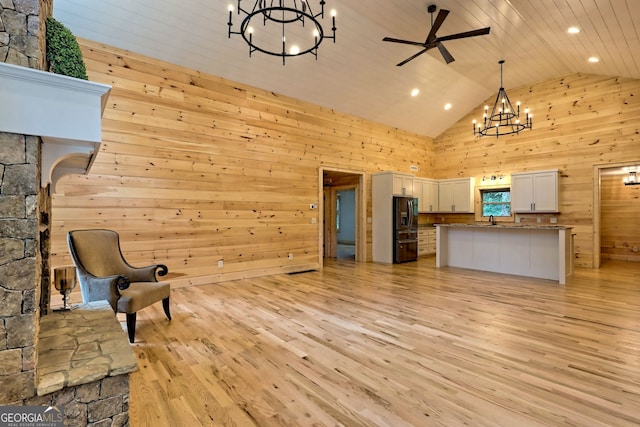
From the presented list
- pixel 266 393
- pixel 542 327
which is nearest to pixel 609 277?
pixel 542 327

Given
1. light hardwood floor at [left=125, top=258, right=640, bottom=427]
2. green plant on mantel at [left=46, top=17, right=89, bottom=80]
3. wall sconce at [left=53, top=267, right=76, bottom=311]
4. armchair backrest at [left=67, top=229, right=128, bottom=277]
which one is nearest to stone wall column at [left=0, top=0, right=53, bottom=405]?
green plant on mantel at [left=46, top=17, right=89, bottom=80]

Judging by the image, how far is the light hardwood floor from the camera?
1.94m

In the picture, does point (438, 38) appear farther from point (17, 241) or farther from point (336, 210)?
point (336, 210)

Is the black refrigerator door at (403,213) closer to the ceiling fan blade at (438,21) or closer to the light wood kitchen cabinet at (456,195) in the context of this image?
the light wood kitchen cabinet at (456,195)

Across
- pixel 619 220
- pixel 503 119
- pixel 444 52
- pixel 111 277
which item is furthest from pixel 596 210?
pixel 111 277

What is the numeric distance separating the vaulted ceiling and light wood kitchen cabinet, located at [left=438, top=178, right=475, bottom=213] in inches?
94.4

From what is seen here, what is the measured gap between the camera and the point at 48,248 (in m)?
2.40

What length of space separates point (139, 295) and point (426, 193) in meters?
7.72

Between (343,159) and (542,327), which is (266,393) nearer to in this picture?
(542,327)

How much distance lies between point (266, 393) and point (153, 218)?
12.2ft

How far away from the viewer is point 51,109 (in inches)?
58.7

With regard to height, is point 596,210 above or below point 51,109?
below

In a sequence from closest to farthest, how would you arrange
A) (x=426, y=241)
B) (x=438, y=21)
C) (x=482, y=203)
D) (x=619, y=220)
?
1. (x=438, y=21)
2. (x=619, y=220)
3. (x=482, y=203)
4. (x=426, y=241)

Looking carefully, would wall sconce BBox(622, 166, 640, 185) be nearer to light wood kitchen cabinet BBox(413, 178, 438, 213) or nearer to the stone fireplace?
light wood kitchen cabinet BBox(413, 178, 438, 213)
